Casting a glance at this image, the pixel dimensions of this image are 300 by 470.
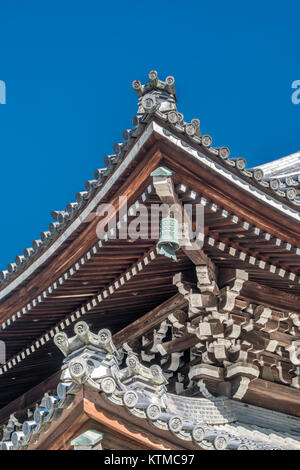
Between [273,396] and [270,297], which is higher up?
[270,297]

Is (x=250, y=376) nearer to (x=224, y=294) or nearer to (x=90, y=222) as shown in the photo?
(x=224, y=294)

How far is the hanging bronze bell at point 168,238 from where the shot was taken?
29.7 feet

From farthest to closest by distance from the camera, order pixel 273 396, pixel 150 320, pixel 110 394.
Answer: pixel 150 320 < pixel 273 396 < pixel 110 394

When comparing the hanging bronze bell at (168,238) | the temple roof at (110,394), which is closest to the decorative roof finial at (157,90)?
the hanging bronze bell at (168,238)

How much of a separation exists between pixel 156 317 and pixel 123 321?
72 centimetres

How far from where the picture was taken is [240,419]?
33.2ft

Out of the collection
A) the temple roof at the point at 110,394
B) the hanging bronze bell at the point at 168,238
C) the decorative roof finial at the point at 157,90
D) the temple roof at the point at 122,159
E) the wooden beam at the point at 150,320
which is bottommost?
the temple roof at the point at 110,394

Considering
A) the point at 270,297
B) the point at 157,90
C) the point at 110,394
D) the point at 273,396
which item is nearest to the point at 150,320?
the point at 270,297

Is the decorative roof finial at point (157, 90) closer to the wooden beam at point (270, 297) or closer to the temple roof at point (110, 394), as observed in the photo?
the wooden beam at point (270, 297)

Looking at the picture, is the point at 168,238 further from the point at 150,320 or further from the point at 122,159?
the point at 150,320

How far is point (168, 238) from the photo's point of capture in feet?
29.7

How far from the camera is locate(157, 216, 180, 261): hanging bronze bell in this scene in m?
9.05

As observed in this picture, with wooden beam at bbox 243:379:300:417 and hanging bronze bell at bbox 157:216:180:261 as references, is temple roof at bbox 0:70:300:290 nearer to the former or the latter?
hanging bronze bell at bbox 157:216:180:261
